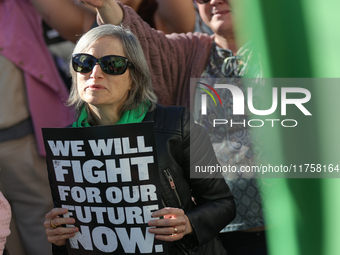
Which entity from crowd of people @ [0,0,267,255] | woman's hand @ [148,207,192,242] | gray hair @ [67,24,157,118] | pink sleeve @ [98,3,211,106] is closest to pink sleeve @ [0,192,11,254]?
crowd of people @ [0,0,267,255]

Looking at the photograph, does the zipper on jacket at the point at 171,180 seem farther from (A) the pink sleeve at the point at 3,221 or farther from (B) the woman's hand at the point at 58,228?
(A) the pink sleeve at the point at 3,221

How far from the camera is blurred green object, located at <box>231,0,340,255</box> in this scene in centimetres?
142

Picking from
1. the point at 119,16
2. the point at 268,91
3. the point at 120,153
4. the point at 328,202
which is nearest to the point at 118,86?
the point at 120,153

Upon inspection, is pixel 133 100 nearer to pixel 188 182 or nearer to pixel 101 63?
pixel 101 63

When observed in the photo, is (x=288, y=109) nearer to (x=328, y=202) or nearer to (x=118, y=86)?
(x=328, y=202)

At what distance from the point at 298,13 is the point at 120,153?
2.75 ft

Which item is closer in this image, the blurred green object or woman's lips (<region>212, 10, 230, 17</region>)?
the blurred green object

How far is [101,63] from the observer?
134 cm

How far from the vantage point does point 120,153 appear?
4.18 ft

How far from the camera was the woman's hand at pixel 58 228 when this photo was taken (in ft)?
4.34

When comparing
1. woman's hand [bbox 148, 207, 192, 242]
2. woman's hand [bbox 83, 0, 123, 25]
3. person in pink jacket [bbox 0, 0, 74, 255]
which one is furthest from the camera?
person in pink jacket [bbox 0, 0, 74, 255]

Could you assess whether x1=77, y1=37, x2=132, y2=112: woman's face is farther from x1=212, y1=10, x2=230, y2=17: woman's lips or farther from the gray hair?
x1=212, y1=10, x2=230, y2=17: woman's lips

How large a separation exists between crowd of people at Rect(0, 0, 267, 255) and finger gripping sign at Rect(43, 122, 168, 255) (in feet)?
0.21

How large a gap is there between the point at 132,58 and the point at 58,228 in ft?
2.13
